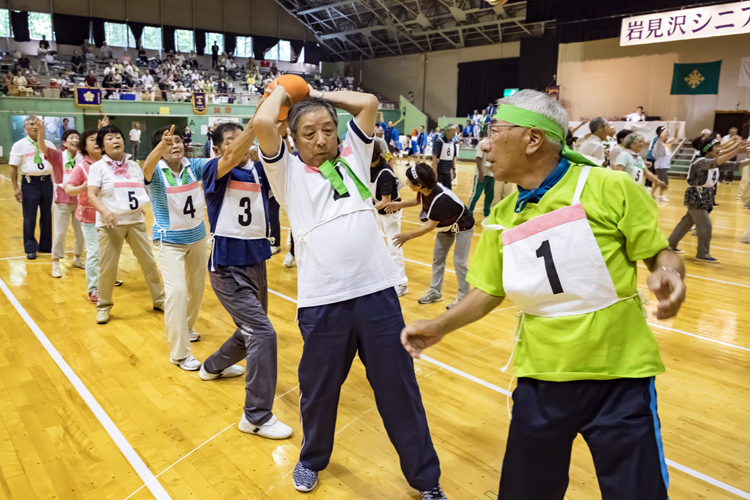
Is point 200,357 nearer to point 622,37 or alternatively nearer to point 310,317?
point 310,317

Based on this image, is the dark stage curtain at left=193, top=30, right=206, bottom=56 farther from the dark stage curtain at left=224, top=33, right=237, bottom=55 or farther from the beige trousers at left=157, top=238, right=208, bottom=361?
the beige trousers at left=157, top=238, right=208, bottom=361

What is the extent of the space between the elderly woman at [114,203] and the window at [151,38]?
103 feet

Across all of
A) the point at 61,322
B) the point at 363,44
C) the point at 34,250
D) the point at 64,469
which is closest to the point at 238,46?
the point at 363,44

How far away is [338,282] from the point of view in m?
2.50

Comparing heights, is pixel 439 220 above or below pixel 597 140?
below

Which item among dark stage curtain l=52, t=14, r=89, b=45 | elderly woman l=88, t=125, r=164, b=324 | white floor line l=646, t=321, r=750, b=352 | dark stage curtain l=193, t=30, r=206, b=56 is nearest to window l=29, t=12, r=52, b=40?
dark stage curtain l=52, t=14, r=89, b=45

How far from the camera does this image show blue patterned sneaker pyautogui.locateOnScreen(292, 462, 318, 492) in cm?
282

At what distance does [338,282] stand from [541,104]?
1204 mm

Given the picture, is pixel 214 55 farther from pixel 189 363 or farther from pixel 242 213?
pixel 242 213

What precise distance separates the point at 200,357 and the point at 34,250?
5030mm

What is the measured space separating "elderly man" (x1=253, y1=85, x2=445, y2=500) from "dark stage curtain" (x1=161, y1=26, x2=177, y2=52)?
34.5 meters

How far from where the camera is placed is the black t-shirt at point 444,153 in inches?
454

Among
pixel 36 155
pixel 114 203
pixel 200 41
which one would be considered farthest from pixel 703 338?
pixel 200 41

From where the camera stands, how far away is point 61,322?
5.43m
